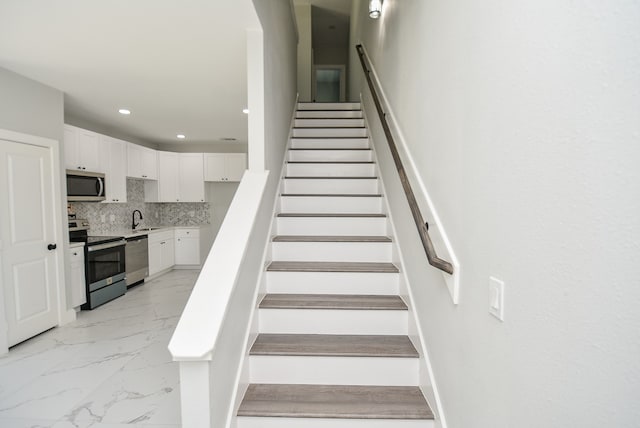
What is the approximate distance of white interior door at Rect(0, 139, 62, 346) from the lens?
282 cm

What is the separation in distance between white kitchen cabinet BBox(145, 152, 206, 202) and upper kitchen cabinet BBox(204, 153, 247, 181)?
0.14 meters

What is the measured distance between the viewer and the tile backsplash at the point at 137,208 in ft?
15.4

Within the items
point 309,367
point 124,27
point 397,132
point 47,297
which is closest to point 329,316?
point 309,367

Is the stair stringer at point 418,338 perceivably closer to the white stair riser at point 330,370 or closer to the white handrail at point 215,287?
the white stair riser at point 330,370

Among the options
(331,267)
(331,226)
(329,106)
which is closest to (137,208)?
(329,106)

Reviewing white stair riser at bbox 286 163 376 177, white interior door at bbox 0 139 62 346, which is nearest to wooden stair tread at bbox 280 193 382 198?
white stair riser at bbox 286 163 376 177

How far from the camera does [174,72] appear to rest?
301 centimetres

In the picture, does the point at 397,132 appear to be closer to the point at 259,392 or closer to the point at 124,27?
the point at 259,392

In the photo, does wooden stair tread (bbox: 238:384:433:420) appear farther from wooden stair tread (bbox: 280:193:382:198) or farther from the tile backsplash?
the tile backsplash

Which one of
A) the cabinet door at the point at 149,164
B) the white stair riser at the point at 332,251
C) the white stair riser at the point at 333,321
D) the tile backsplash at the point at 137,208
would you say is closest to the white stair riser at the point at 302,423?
the white stair riser at the point at 333,321

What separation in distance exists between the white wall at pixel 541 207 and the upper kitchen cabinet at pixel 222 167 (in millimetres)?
5559

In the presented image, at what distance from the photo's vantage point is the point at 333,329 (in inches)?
75.8

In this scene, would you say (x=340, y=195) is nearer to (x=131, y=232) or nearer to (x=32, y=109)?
(x=32, y=109)

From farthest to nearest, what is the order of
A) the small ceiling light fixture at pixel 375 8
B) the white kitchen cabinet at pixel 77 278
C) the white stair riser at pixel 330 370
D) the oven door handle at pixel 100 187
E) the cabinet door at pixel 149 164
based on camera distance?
the cabinet door at pixel 149 164, the oven door handle at pixel 100 187, the white kitchen cabinet at pixel 77 278, the small ceiling light fixture at pixel 375 8, the white stair riser at pixel 330 370
